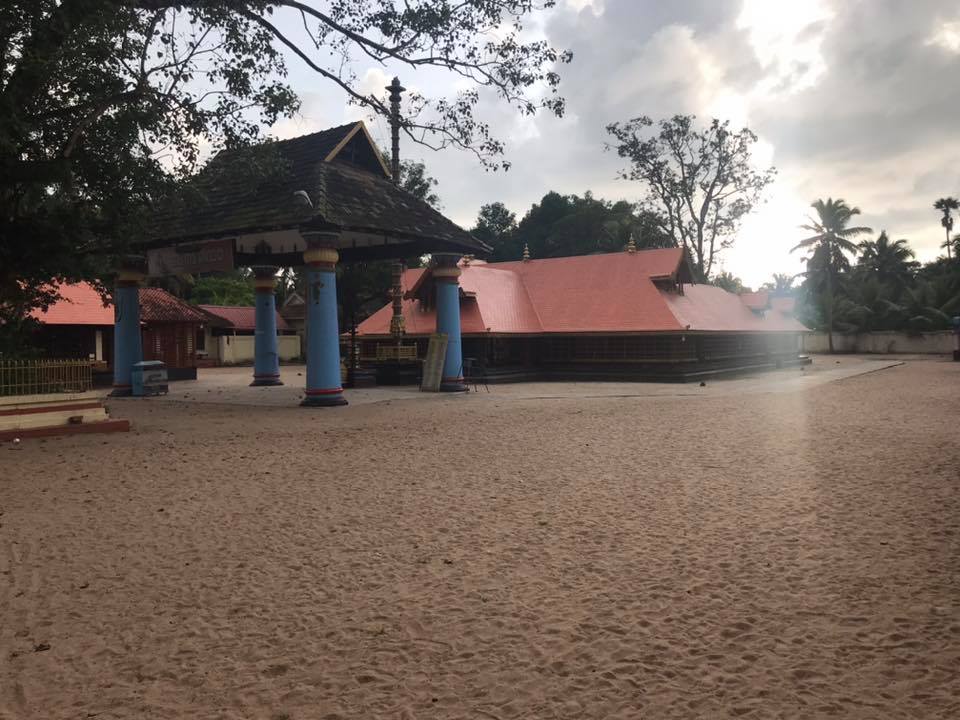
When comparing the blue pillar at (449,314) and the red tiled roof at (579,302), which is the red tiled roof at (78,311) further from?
the blue pillar at (449,314)

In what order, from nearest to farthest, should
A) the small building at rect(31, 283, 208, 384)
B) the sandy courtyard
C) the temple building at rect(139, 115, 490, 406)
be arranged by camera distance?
the sandy courtyard, the temple building at rect(139, 115, 490, 406), the small building at rect(31, 283, 208, 384)

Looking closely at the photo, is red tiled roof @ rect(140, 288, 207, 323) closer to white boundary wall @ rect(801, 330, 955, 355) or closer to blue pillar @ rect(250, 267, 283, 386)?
blue pillar @ rect(250, 267, 283, 386)

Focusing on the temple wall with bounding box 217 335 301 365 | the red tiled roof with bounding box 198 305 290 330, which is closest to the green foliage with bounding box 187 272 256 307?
the red tiled roof with bounding box 198 305 290 330

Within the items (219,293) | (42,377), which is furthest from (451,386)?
(219,293)

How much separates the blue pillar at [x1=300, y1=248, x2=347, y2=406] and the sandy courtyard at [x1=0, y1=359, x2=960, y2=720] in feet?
21.1

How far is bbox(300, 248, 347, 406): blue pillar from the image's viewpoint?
15945mm

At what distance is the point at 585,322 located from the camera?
87.0 feet

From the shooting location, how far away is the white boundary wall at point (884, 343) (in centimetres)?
5059

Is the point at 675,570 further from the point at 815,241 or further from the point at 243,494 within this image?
the point at 815,241

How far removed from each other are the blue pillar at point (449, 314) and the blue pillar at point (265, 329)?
6.97 metres

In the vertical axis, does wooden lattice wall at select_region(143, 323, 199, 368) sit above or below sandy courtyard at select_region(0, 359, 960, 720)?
above

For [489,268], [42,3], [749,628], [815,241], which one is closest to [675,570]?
[749,628]

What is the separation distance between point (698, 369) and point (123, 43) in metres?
21.0

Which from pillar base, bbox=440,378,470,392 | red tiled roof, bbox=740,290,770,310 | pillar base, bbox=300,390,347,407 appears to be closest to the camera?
pillar base, bbox=300,390,347,407
